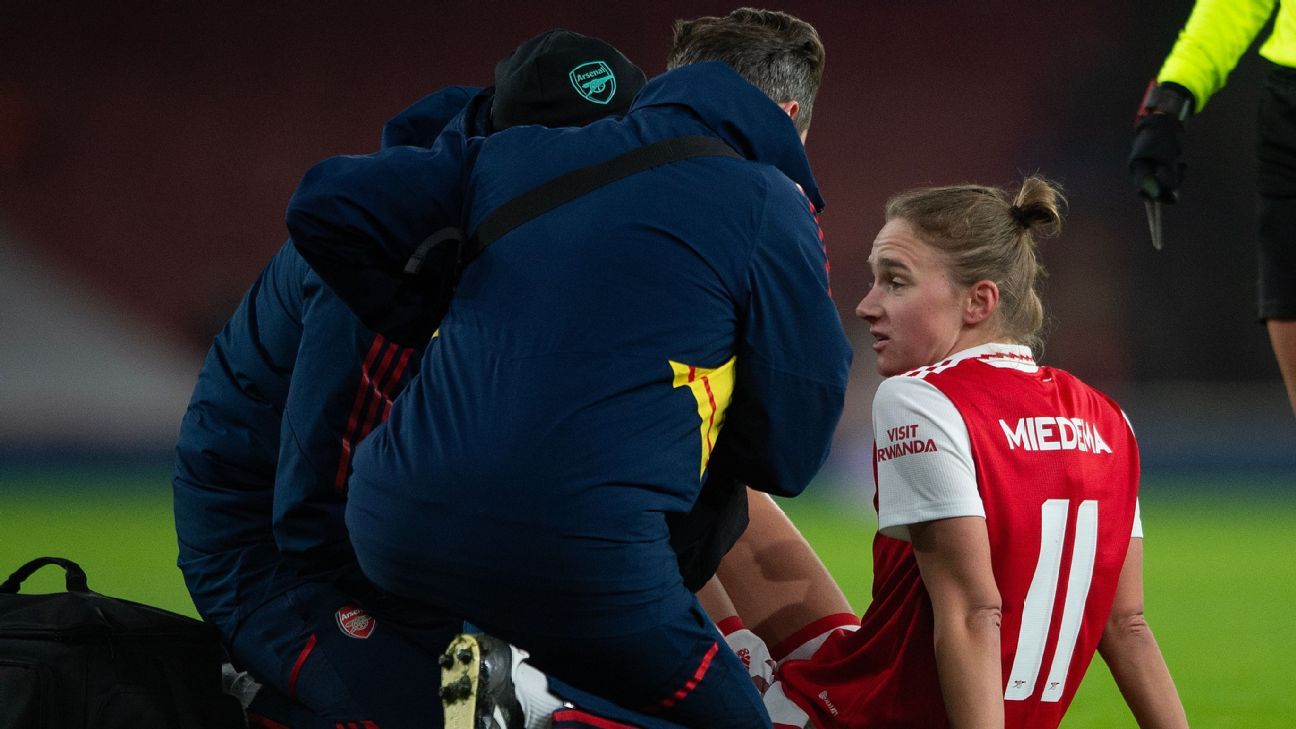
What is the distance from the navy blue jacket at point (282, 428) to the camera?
2.08m

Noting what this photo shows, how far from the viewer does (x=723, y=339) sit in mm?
1740

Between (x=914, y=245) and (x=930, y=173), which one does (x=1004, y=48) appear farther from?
(x=914, y=245)

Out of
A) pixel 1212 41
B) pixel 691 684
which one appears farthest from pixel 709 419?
pixel 1212 41

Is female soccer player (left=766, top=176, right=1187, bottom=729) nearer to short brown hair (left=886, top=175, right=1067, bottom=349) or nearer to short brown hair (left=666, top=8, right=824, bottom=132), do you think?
short brown hair (left=886, top=175, right=1067, bottom=349)

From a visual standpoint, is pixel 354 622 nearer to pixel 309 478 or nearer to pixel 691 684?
pixel 309 478

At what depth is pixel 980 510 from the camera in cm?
193

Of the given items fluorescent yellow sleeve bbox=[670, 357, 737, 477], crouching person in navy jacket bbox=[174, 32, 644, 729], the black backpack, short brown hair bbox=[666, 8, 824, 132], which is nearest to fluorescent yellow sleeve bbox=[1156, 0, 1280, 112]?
short brown hair bbox=[666, 8, 824, 132]

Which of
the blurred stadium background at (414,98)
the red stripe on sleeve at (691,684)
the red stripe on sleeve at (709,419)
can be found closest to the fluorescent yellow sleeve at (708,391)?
the red stripe on sleeve at (709,419)

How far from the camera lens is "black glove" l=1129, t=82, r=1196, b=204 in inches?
130

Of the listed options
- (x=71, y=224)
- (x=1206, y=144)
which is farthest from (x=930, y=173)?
(x=71, y=224)

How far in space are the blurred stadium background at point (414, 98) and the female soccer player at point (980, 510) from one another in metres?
7.14

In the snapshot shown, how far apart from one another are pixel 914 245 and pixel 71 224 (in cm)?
990

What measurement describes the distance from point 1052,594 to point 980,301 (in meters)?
0.45

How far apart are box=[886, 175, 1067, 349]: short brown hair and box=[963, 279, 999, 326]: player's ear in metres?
0.01
